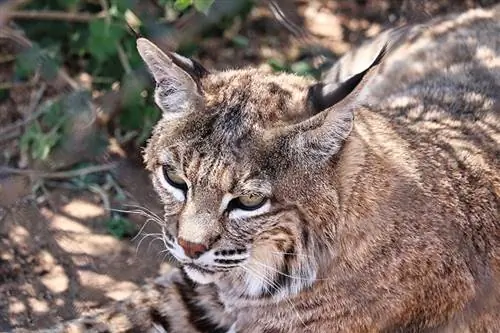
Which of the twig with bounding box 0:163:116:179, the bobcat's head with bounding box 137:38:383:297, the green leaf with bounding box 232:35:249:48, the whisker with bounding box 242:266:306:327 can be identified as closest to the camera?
the bobcat's head with bounding box 137:38:383:297

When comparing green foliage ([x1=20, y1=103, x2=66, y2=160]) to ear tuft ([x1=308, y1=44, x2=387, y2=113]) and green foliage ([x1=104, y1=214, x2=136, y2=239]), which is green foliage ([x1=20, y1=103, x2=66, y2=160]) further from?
ear tuft ([x1=308, y1=44, x2=387, y2=113])

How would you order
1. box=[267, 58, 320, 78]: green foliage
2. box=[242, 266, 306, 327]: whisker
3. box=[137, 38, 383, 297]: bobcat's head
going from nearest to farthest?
box=[137, 38, 383, 297]: bobcat's head, box=[242, 266, 306, 327]: whisker, box=[267, 58, 320, 78]: green foliage

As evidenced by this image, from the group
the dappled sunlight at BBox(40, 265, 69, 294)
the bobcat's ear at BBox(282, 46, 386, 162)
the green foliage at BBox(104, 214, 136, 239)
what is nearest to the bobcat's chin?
the bobcat's ear at BBox(282, 46, 386, 162)

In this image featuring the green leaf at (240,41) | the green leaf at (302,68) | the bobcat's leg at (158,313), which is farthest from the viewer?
the green leaf at (240,41)

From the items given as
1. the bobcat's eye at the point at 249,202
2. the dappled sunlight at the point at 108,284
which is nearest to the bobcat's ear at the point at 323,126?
the bobcat's eye at the point at 249,202

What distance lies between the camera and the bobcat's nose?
2850 mm

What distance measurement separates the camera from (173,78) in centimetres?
299

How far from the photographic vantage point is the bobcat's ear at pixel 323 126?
Answer: 2688mm

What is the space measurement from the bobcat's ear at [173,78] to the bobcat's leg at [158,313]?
77 cm

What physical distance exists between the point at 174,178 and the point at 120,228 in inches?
51.9

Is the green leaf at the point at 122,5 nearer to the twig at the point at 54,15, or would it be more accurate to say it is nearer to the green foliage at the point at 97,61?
the green foliage at the point at 97,61

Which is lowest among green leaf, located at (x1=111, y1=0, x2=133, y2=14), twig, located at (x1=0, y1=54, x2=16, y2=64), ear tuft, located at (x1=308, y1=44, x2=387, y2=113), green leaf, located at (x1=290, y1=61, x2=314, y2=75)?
twig, located at (x1=0, y1=54, x2=16, y2=64)

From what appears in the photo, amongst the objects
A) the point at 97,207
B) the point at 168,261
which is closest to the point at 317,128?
the point at 168,261

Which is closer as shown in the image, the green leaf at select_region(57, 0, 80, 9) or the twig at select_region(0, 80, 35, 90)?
the green leaf at select_region(57, 0, 80, 9)
